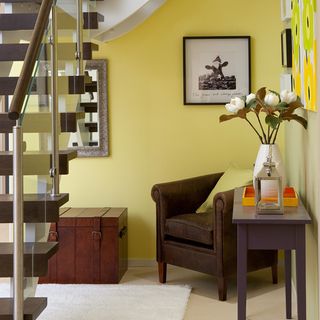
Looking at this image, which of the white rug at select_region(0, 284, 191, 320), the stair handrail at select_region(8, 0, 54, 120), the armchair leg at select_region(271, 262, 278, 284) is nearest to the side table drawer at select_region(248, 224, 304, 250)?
the stair handrail at select_region(8, 0, 54, 120)

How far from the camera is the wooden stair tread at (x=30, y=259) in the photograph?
3125 mm

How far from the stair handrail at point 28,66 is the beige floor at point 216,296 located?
7.20 ft

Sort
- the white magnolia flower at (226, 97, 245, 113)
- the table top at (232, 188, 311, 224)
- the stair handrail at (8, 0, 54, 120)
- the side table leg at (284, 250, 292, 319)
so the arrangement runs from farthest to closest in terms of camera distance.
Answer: the side table leg at (284, 250, 292, 319) → the white magnolia flower at (226, 97, 245, 113) → the table top at (232, 188, 311, 224) → the stair handrail at (8, 0, 54, 120)

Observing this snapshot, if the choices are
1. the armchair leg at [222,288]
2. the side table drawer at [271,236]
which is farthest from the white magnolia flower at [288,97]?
the armchair leg at [222,288]

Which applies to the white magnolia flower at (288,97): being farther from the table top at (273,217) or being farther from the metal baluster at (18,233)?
the metal baluster at (18,233)

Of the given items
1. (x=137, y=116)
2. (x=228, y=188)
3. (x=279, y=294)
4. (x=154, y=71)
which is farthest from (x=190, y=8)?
(x=279, y=294)

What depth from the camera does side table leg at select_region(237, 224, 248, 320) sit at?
3418mm

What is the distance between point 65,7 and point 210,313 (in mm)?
2223

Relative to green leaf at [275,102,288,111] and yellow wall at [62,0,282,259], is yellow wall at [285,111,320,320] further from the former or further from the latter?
yellow wall at [62,0,282,259]

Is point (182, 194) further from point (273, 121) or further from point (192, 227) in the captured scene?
point (273, 121)

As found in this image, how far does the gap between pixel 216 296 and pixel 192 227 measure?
54 centimetres

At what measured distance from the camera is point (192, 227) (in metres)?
5.21

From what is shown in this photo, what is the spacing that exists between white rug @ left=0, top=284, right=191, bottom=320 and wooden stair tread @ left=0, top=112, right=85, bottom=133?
1.40m

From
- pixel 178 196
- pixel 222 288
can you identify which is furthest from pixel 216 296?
pixel 178 196
